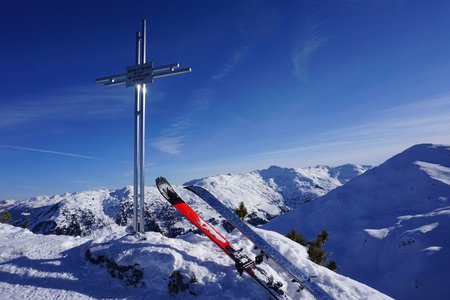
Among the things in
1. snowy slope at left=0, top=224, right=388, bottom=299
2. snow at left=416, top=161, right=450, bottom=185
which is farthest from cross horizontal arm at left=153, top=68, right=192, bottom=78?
snow at left=416, top=161, right=450, bottom=185

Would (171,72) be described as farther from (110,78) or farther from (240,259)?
(240,259)

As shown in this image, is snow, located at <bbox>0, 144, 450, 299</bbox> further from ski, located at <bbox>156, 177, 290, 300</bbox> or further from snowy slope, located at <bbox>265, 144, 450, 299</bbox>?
ski, located at <bbox>156, 177, 290, 300</bbox>

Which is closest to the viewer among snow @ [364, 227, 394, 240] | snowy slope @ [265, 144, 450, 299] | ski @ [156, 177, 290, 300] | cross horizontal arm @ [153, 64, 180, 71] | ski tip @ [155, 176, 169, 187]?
ski @ [156, 177, 290, 300]

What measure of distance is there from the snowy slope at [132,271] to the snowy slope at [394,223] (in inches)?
1440

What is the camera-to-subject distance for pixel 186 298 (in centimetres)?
1027

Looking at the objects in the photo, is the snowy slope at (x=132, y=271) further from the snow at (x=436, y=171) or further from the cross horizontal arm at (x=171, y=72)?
the snow at (x=436, y=171)

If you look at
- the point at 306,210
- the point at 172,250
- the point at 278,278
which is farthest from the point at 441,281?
the point at 306,210

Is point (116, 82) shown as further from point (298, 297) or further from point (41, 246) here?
point (298, 297)

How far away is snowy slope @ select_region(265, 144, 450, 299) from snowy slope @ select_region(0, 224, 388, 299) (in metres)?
36.6

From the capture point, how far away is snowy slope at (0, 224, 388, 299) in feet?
34.0

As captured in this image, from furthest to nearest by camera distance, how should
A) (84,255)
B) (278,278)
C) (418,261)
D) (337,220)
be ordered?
(337,220), (418,261), (84,255), (278,278)

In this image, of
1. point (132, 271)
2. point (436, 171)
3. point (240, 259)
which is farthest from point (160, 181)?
point (436, 171)

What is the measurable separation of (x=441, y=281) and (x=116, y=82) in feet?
159

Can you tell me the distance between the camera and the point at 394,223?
70438 millimetres
